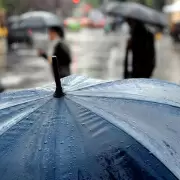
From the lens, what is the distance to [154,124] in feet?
8.36

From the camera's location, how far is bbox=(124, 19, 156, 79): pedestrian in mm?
6875

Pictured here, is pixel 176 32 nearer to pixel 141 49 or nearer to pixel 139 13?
pixel 139 13

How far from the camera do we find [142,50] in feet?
22.7

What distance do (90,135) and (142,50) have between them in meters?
4.65

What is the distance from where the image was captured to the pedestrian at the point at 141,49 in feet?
22.6

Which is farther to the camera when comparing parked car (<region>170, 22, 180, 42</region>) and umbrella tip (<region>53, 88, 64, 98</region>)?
parked car (<region>170, 22, 180, 42</region>)

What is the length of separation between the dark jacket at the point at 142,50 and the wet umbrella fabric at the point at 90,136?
401cm

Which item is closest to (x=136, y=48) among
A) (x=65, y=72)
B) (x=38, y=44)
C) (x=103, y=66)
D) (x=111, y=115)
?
(x=65, y=72)

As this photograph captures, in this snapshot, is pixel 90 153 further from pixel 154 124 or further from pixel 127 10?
pixel 127 10

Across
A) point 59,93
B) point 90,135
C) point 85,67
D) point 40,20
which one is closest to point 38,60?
point 85,67

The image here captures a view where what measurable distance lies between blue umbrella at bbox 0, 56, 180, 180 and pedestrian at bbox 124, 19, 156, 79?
400 centimetres

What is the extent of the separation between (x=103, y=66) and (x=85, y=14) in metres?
47.9

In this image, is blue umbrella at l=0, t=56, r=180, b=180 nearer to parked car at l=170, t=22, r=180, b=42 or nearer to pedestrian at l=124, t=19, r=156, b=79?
pedestrian at l=124, t=19, r=156, b=79

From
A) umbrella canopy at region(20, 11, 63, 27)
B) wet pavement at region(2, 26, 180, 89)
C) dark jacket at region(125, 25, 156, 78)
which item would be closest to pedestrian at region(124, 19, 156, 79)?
dark jacket at region(125, 25, 156, 78)
